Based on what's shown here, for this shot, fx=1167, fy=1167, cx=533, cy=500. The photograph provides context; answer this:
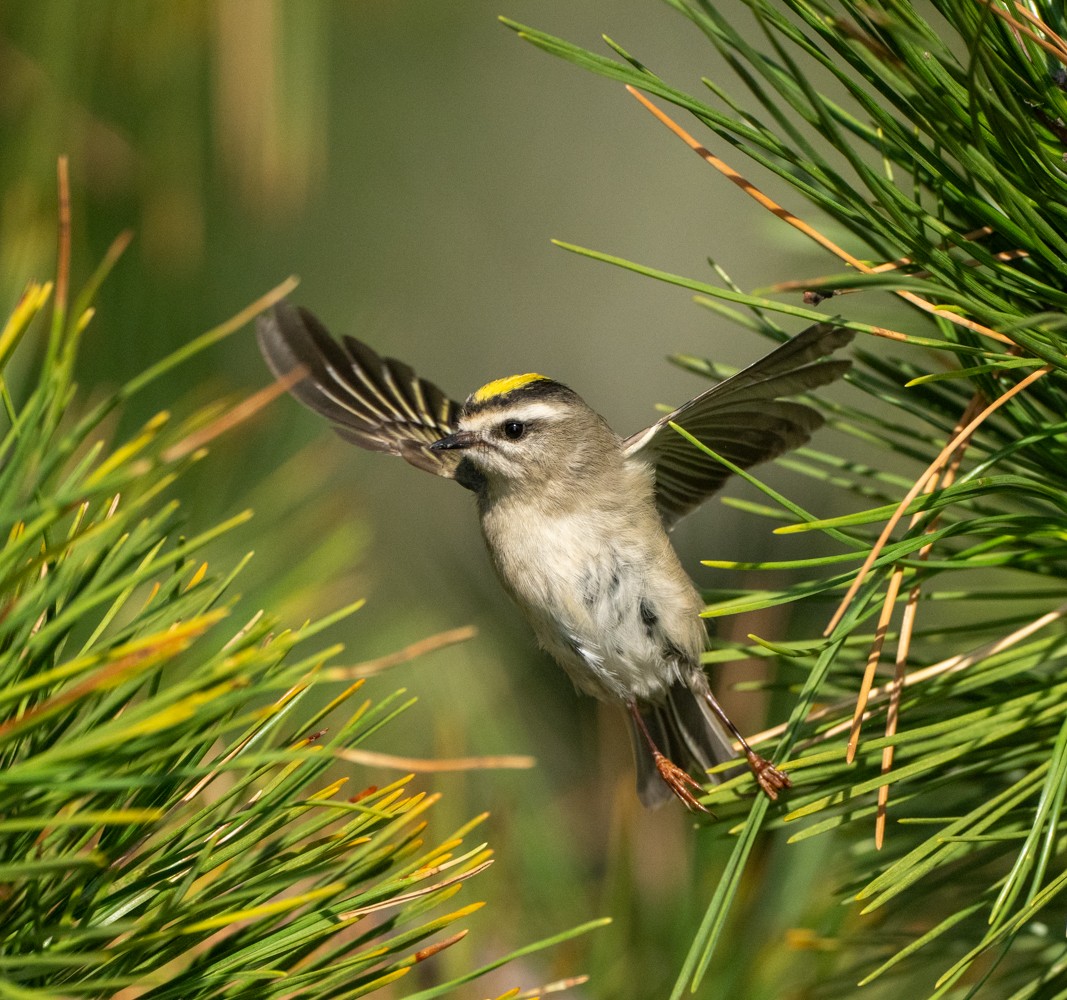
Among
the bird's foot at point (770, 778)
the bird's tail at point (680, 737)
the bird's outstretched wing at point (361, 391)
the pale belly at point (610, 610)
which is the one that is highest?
the bird's outstretched wing at point (361, 391)

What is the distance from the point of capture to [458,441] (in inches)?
106

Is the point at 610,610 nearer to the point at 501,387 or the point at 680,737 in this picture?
the point at 680,737

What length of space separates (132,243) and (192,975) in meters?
1.76

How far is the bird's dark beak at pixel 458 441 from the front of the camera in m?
2.68

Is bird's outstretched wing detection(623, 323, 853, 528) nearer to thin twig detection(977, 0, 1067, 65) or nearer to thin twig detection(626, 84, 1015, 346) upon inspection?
thin twig detection(626, 84, 1015, 346)

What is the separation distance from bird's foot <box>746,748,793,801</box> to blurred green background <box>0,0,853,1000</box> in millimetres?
279

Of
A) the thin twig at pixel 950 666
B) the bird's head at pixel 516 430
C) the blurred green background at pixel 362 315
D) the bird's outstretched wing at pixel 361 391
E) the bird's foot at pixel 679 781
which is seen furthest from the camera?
the bird's head at pixel 516 430

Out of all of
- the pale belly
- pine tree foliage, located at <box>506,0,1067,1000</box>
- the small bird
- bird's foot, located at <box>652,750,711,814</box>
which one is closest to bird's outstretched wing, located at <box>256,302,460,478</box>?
the small bird

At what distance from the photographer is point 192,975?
116 cm

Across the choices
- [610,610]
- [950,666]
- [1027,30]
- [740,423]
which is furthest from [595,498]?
[1027,30]

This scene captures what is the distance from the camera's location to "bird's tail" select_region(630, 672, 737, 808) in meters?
2.51

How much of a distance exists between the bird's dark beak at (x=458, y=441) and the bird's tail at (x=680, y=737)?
71cm

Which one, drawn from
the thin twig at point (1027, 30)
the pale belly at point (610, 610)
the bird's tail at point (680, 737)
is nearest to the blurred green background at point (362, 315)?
the bird's tail at point (680, 737)

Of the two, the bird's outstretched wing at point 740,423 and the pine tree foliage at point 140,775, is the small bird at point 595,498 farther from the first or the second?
the pine tree foliage at point 140,775
